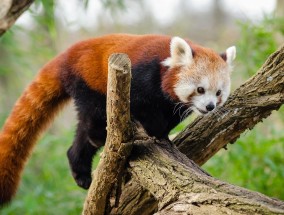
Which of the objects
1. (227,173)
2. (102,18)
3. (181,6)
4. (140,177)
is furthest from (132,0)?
(140,177)

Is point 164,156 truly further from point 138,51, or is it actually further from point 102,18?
point 102,18

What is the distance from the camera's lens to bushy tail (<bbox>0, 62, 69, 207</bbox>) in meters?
2.86

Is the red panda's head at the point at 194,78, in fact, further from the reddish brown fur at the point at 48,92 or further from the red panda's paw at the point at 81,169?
the red panda's paw at the point at 81,169

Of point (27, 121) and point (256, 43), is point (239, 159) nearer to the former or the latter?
point (256, 43)

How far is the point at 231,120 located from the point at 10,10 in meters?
1.27

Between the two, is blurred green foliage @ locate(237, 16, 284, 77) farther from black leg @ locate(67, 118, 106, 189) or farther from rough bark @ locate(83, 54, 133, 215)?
rough bark @ locate(83, 54, 133, 215)

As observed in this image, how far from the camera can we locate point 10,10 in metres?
2.76

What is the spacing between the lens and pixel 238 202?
1909 mm

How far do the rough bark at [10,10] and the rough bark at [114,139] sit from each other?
898mm

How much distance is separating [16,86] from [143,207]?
395 cm

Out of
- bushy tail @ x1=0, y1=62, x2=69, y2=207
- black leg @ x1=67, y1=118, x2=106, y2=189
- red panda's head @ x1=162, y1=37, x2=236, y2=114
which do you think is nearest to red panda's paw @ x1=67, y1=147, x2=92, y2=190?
black leg @ x1=67, y1=118, x2=106, y2=189

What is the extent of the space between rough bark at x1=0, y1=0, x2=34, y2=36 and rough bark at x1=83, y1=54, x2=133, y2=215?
35.3 inches

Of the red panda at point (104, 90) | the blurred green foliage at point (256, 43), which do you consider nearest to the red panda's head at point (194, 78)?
the red panda at point (104, 90)

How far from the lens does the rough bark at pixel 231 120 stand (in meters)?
2.65
